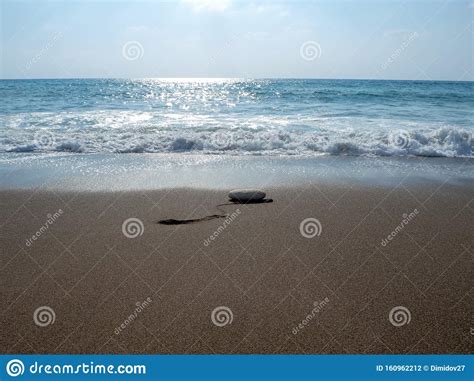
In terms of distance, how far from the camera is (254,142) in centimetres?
1099

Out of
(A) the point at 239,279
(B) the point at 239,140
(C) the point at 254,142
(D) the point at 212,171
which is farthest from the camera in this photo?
Answer: (B) the point at 239,140

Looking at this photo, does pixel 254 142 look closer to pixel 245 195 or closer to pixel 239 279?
pixel 245 195

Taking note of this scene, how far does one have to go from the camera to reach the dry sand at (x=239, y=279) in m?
2.97

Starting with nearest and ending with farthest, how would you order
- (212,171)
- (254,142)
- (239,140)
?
(212,171)
(254,142)
(239,140)

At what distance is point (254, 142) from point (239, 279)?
7585 millimetres

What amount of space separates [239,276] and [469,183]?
590 centimetres

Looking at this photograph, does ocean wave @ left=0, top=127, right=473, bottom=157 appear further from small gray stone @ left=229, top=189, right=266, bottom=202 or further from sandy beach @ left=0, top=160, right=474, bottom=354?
sandy beach @ left=0, top=160, right=474, bottom=354

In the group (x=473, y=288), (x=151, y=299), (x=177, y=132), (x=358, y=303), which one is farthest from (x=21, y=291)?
(x=177, y=132)

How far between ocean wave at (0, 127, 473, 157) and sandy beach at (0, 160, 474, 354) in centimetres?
467

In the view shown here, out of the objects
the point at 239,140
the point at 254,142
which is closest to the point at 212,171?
the point at 254,142

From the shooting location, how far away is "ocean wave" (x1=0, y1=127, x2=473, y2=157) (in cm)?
1050

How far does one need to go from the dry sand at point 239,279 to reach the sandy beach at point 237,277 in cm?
1

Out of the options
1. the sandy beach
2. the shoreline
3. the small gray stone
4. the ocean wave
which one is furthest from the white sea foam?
the sandy beach

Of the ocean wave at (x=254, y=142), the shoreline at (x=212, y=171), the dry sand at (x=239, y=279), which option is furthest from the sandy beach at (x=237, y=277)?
the ocean wave at (x=254, y=142)
